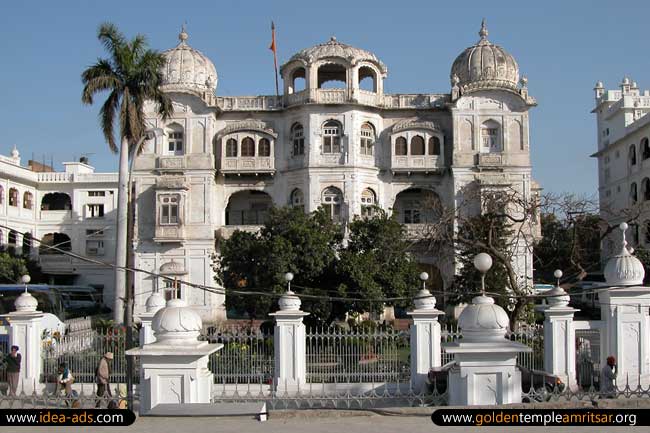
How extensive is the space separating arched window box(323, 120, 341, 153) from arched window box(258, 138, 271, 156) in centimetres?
289

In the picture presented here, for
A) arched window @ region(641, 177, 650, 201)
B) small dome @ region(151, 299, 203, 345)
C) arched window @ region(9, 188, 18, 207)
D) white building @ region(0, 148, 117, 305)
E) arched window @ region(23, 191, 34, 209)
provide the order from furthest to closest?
arched window @ region(23, 191, 34, 209) → white building @ region(0, 148, 117, 305) → arched window @ region(641, 177, 650, 201) → arched window @ region(9, 188, 18, 207) → small dome @ region(151, 299, 203, 345)

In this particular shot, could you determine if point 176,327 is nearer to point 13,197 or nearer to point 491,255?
point 491,255

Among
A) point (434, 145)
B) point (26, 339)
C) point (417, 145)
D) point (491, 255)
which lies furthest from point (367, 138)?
point (26, 339)

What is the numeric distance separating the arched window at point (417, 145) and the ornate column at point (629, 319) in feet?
70.6

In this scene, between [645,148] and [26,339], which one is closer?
[26,339]

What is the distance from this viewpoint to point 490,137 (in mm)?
34812

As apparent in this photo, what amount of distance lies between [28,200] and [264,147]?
57.7ft

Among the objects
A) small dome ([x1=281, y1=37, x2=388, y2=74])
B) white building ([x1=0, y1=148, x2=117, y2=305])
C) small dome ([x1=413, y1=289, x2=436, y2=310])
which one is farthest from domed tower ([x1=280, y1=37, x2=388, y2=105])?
small dome ([x1=413, y1=289, x2=436, y2=310])

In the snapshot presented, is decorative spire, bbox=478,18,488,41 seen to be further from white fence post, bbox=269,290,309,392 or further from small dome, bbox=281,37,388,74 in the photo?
white fence post, bbox=269,290,309,392

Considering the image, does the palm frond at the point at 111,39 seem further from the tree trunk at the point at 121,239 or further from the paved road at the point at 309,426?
→ the paved road at the point at 309,426

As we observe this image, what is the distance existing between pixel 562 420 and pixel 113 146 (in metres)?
20.1

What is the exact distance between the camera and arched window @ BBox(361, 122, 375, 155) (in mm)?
35153

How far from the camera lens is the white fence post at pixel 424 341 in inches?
599

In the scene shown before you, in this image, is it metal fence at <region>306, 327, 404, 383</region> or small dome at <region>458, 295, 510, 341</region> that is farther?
metal fence at <region>306, 327, 404, 383</region>
